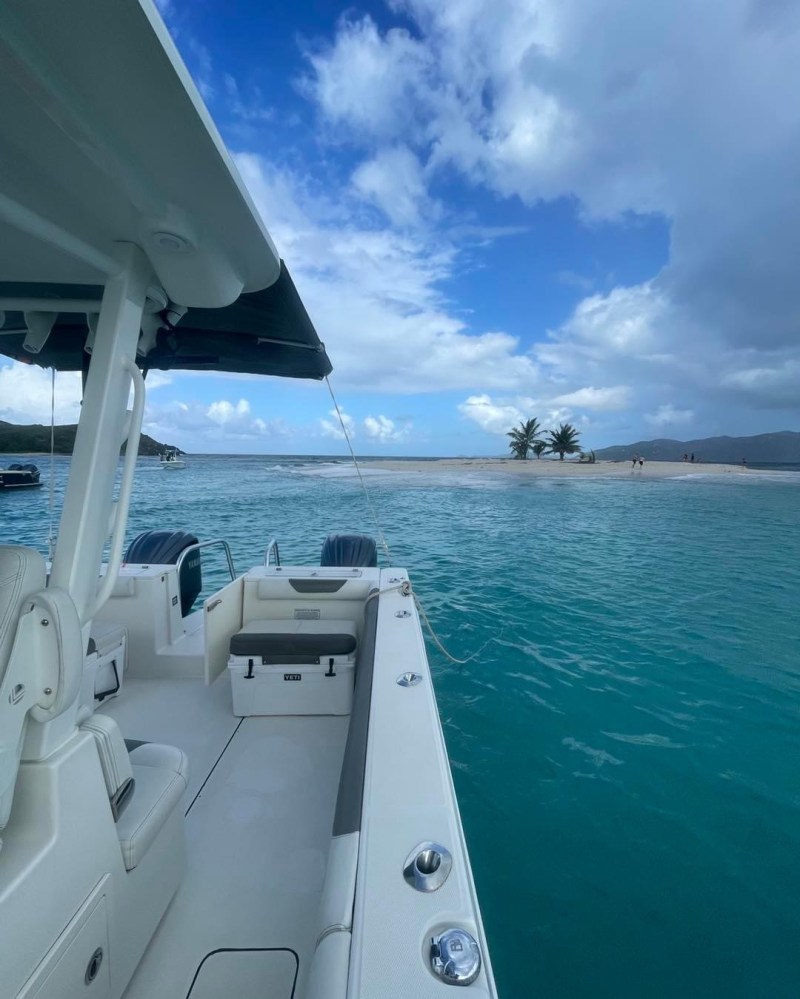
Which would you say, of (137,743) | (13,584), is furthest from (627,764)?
(13,584)

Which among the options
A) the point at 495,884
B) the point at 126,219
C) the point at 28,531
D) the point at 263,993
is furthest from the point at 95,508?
the point at 28,531

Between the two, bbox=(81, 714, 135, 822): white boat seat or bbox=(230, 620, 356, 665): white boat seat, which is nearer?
bbox=(81, 714, 135, 822): white boat seat

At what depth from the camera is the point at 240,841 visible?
189 centimetres

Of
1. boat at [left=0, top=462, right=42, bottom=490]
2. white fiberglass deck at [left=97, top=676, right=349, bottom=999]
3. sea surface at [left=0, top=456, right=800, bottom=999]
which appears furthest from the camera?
boat at [left=0, top=462, right=42, bottom=490]

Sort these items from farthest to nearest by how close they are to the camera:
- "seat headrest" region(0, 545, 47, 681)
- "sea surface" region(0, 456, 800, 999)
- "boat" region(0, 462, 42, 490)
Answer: "boat" region(0, 462, 42, 490)
"sea surface" region(0, 456, 800, 999)
"seat headrest" region(0, 545, 47, 681)

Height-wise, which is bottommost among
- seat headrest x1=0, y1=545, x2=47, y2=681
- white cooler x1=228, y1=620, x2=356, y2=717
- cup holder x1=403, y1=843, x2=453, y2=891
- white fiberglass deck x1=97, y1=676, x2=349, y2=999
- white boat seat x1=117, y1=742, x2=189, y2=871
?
white fiberglass deck x1=97, y1=676, x2=349, y2=999

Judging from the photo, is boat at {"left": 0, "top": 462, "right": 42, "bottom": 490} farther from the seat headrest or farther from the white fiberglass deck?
the seat headrest

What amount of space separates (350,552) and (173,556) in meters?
1.63

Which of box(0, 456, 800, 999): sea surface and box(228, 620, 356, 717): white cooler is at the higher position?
box(228, 620, 356, 717): white cooler

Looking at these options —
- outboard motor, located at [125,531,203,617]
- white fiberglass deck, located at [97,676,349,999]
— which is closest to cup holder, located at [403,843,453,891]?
white fiberglass deck, located at [97,676,349,999]

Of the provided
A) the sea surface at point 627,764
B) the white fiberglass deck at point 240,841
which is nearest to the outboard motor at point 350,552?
the sea surface at point 627,764

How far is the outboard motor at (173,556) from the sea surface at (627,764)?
2.55 feet

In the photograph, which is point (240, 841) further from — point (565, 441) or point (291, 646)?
point (565, 441)

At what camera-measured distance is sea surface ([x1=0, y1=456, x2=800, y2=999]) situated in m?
2.03
